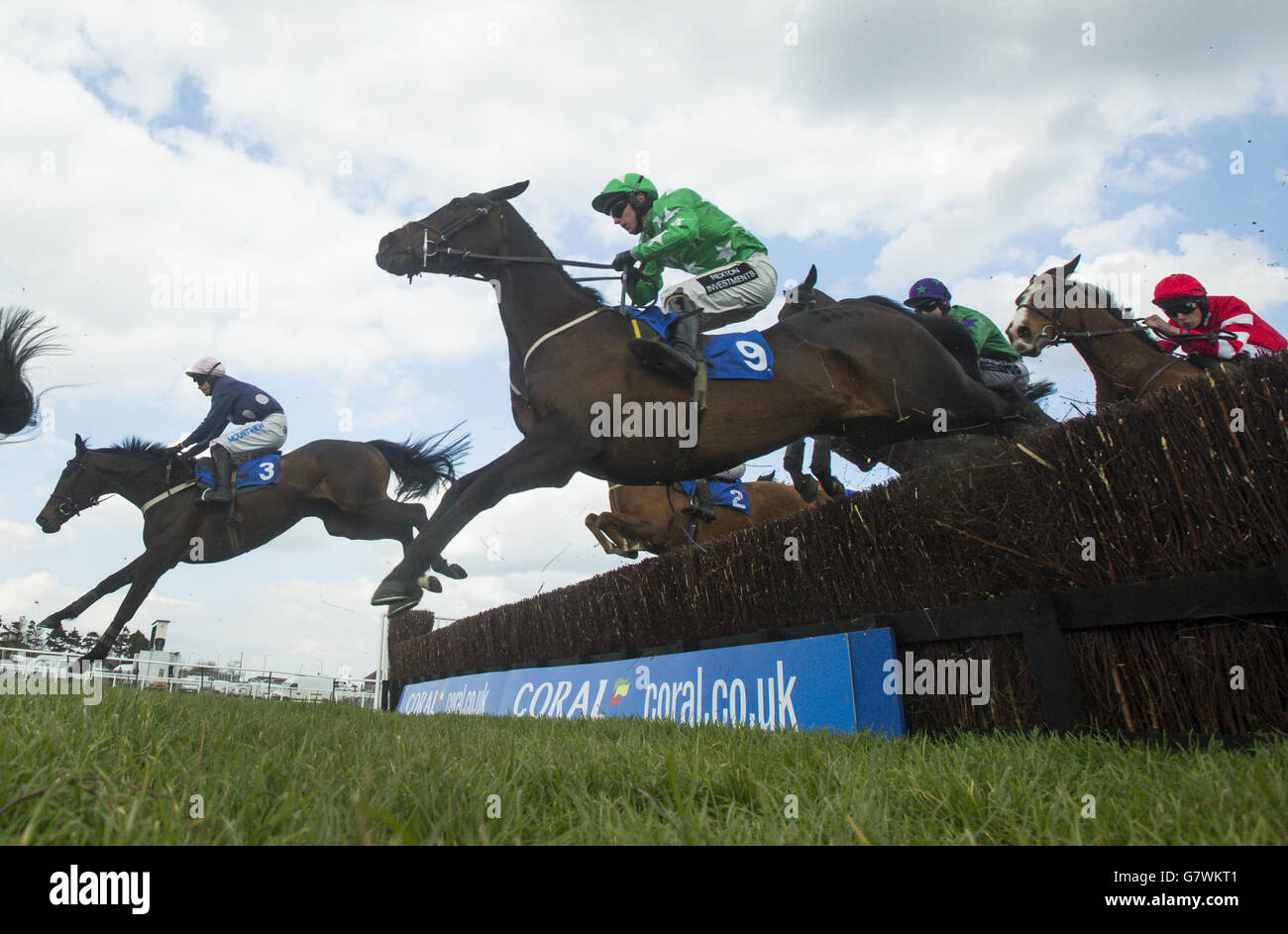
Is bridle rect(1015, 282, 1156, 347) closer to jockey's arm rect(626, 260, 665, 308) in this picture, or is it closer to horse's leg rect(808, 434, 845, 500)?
horse's leg rect(808, 434, 845, 500)

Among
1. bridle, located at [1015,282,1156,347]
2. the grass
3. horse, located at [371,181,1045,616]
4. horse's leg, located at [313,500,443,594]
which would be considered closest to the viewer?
the grass

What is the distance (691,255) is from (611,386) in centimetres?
134

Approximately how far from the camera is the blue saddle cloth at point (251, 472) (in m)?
9.64

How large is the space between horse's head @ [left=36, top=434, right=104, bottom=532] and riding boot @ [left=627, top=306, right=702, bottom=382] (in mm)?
8926

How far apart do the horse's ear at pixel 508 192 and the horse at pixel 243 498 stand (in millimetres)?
4948

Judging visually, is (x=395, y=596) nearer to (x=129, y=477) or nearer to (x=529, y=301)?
(x=529, y=301)

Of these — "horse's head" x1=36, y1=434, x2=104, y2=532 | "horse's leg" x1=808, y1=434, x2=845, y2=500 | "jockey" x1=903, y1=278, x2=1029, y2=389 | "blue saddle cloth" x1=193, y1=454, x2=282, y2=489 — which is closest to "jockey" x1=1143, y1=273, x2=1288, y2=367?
"jockey" x1=903, y1=278, x2=1029, y2=389

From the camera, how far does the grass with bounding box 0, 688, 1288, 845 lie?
4.58ft

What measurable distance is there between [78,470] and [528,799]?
11.0 metres

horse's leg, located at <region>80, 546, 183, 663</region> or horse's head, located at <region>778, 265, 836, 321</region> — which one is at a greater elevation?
horse's head, located at <region>778, 265, 836, 321</region>

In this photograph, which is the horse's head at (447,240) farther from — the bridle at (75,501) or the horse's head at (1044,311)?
the bridle at (75,501)

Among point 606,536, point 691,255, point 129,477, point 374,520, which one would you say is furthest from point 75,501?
point 691,255
